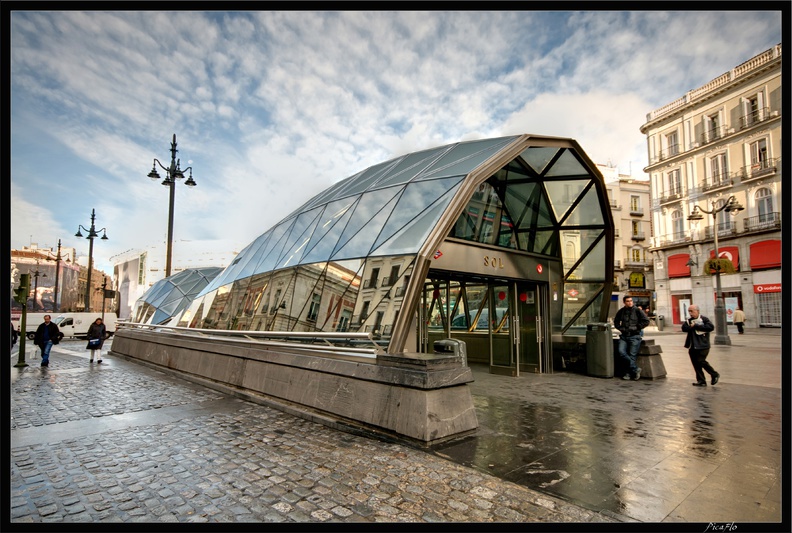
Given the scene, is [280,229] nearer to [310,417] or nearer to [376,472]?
[310,417]

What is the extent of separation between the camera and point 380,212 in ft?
29.8

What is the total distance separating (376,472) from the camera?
172 inches

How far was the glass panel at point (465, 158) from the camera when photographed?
869cm

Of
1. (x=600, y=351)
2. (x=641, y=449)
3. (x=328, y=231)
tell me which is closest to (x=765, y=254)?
(x=600, y=351)

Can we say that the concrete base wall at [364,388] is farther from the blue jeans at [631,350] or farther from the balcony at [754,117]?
the balcony at [754,117]

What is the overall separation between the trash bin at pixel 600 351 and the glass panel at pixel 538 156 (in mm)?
4122

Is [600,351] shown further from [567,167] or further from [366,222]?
[366,222]

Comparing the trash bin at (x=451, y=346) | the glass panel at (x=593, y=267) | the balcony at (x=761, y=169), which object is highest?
the balcony at (x=761, y=169)

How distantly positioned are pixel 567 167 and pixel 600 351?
454cm

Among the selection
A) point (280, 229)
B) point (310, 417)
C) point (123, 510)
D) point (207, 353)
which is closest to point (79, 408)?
point (207, 353)

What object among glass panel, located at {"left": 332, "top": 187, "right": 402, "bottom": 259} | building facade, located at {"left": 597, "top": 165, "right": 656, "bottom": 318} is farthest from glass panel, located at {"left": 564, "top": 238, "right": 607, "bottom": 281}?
building facade, located at {"left": 597, "top": 165, "right": 656, "bottom": 318}

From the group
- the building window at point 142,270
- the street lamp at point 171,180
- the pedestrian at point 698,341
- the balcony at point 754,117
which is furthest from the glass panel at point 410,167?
the building window at point 142,270

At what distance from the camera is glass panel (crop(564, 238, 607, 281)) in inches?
493

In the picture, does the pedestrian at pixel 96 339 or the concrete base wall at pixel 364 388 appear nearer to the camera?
the concrete base wall at pixel 364 388
